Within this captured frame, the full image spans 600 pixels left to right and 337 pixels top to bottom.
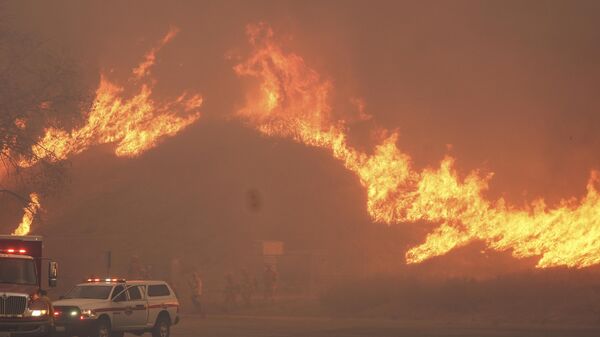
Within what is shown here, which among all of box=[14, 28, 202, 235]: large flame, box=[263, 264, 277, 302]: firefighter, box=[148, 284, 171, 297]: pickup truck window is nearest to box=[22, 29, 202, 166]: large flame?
box=[14, 28, 202, 235]: large flame

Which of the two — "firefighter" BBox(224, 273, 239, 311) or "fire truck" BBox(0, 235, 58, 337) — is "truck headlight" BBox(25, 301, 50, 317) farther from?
"firefighter" BBox(224, 273, 239, 311)

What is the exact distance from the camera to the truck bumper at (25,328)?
867 inches

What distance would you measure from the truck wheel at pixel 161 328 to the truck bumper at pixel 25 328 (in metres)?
6.57

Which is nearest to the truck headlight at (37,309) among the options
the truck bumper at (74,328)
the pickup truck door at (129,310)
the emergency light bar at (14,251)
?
the emergency light bar at (14,251)

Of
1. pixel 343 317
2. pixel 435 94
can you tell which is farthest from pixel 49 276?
pixel 435 94

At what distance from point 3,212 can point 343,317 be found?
29926mm

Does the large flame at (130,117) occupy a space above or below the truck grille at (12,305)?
above

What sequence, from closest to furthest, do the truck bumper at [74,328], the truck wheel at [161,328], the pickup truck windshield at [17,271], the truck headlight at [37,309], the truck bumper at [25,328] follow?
the truck bumper at [25,328]
the truck headlight at [37,309]
the pickup truck windshield at [17,271]
the truck bumper at [74,328]
the truck wheel at [161,328]

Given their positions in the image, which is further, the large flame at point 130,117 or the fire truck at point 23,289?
the large flame at point 130,117

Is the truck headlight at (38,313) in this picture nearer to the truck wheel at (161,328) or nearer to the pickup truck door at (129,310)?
the pickup truck door at (129,310)

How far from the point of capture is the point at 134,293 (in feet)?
95.0

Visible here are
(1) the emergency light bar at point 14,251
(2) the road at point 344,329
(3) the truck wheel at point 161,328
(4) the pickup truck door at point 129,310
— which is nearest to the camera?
(1) the emergency light bar at point 14,251

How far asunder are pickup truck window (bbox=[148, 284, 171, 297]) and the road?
1.53 metres

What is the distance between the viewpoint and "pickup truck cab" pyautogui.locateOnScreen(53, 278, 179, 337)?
88.5 feet
